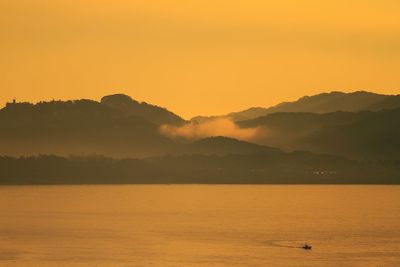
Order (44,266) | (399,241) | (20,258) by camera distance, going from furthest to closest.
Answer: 1. (399,241)
2. (20,258)
3. (44,266)

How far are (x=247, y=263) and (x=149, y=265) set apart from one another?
14.0 meters

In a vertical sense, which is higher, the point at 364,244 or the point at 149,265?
the point at 364,244

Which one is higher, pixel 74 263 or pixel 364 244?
pixel 364 244

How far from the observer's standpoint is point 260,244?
192 metres

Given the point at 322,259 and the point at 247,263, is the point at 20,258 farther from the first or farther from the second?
the point at 322,259

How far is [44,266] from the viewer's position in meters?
154

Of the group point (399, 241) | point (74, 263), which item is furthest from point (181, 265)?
point (399, 241)

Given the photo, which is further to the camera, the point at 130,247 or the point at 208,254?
the point at 130,247

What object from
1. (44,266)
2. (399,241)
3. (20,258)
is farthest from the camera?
(399,241)

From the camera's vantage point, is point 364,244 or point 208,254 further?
point 364,244

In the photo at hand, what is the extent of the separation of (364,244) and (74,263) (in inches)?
2271

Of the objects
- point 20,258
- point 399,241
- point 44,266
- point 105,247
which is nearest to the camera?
point 44,266

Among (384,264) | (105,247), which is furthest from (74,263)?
(384,264)

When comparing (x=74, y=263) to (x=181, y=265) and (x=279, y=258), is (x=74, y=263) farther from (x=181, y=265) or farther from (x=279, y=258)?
(x=279, y=258)
